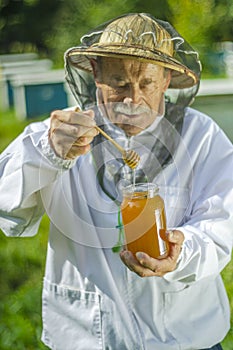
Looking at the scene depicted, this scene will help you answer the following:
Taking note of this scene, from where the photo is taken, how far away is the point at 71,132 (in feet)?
4.99

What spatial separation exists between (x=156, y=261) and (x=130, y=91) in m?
0.38

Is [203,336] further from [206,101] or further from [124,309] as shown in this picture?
[206,101]

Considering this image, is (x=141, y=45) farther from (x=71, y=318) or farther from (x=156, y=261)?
(x=71, y=318)

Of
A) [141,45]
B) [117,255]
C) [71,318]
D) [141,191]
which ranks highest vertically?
[141,45]

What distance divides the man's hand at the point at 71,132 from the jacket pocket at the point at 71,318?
40 cm

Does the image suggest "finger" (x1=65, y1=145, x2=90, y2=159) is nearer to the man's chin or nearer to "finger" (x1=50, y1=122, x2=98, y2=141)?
"finger" (x1=50, y1=122, x2=98, y2=141)

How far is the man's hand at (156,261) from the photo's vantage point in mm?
1549

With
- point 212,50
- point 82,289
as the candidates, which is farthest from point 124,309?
point 212,50

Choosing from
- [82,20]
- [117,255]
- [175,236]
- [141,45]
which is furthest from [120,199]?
[82,20]

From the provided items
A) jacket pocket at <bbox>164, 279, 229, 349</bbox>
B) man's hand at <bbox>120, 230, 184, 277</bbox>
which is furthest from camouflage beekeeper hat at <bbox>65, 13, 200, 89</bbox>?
jacket pocket at <bbox>164, 279, 229, 349</bbox>

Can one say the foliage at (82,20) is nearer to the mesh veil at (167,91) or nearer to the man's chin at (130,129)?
the mesh veil at (167,91)

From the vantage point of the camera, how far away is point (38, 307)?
131 inches

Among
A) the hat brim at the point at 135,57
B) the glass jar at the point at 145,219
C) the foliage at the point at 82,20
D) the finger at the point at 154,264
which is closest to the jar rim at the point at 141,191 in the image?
the glass jar at the point at 145,219

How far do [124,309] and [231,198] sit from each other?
354mm
